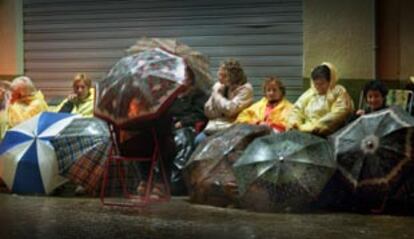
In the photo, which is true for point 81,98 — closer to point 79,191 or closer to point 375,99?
point 79,191

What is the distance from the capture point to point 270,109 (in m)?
9.22

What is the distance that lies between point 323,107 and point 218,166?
1.56 m

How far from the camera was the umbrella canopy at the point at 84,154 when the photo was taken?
8.69m

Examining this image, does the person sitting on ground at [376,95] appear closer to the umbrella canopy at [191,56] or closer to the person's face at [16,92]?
the umbrella canopy at [191,56]

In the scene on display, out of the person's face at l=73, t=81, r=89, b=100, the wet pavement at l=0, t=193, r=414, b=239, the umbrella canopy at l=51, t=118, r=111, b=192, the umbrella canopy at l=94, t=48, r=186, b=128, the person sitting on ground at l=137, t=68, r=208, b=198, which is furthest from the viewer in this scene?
the person's face at l=73, t=81, r=89, b=100

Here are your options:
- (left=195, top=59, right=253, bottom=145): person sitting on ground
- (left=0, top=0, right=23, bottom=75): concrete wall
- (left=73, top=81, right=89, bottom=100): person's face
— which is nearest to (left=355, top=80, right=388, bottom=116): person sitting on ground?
(left=195, top=59, right=253, bottom=145): person sitting on ground

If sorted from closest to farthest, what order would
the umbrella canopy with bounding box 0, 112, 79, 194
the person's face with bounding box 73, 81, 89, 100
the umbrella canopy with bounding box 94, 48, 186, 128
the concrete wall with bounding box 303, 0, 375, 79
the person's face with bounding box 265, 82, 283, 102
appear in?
the umbrella canopy with bounding box 94, 48, 186, 128 → the umbrella canopy with bounding box 0, 112, 79, 194 → the person's face with bounding box 265, 82, 283, 102 → the concrete wall with bounding box 303, 0, 375, 79 → the person's face with bounding box 73, 81, 89, 100

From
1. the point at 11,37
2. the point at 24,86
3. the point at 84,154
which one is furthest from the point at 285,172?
the point at 11,37

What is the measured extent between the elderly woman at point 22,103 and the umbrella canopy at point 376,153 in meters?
4.51

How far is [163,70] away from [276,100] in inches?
81.3

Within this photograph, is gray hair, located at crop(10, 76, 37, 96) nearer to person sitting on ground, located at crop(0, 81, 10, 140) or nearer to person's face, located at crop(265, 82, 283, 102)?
person sitting on ground, located at crop(0, 81, 10, 140)

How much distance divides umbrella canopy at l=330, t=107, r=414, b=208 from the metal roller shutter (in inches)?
105

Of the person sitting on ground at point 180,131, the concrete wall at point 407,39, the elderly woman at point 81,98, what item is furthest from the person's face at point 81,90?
the concrete wall at point 407,39

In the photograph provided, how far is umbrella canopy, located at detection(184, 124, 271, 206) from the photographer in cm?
797
